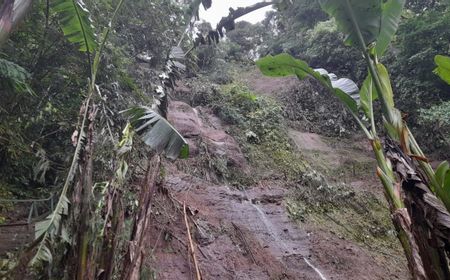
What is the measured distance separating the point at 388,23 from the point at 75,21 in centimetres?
353

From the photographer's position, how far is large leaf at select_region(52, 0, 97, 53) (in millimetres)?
4105

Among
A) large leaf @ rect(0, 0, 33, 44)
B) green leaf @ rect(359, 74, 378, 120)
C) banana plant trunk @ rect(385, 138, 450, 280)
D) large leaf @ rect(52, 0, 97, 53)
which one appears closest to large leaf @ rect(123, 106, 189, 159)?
large leaf @ rect(52, 0, 97, 53)

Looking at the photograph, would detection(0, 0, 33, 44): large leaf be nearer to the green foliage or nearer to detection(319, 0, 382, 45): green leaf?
the green foliage

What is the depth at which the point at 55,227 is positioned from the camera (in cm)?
274

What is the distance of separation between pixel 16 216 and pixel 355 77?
35.8 ft

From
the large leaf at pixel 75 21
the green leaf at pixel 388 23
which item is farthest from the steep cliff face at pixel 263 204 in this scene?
the green leaf at pixel 388 23

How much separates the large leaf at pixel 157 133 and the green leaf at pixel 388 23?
227 centimetres

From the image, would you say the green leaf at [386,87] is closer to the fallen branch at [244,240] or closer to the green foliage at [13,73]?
the fallen branch at [244,240]

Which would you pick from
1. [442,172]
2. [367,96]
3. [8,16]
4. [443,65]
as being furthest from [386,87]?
[8,16]

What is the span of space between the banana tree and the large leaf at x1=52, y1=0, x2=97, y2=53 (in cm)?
207

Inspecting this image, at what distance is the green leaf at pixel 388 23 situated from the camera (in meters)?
3.72

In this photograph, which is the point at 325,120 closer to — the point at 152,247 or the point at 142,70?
the point at 142,70

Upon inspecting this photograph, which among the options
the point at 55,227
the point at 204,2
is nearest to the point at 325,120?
the point at 204,2

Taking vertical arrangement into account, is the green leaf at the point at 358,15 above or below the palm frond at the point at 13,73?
above
